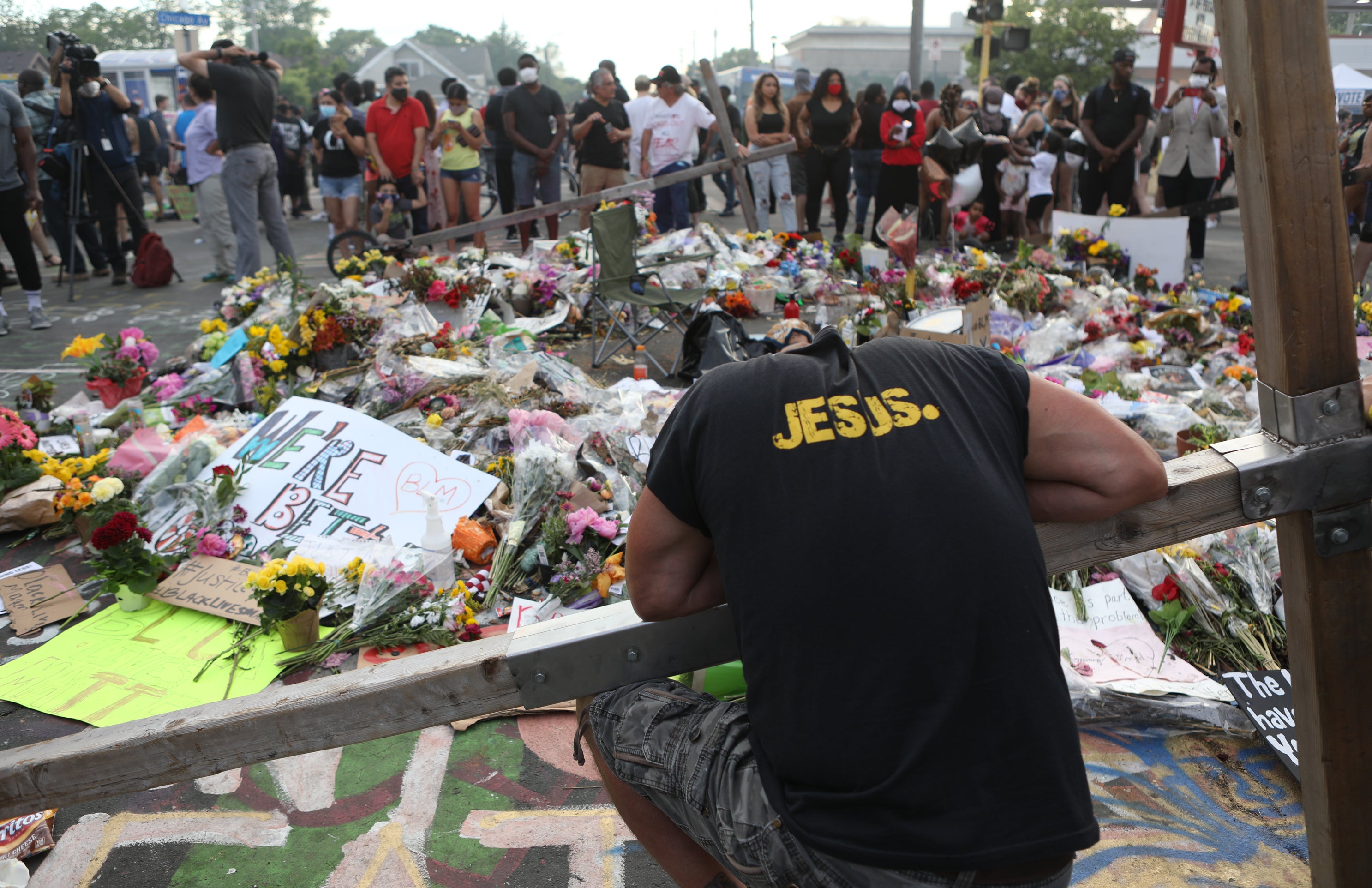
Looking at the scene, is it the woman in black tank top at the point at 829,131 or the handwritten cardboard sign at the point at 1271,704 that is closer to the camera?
the handwritten cardboard sign at the point at 1271,704

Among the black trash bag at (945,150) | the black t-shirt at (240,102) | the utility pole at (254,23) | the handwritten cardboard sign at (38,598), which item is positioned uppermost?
the utility pole at (254,23)

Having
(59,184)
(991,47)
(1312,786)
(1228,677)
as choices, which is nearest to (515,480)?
(1228,677)

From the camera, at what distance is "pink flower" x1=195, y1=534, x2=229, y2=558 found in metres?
3.71

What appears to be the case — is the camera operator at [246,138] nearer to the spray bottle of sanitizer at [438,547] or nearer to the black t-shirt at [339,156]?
the black t-shirt at [339,156]

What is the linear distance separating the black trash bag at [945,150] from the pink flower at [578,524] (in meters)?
6.73

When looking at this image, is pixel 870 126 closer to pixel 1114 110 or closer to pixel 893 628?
pixel 1114 110

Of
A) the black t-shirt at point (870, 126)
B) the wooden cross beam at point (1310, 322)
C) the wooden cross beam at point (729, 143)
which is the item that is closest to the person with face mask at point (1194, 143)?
the black t-shirt at point (870, 126)

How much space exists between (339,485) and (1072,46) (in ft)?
115

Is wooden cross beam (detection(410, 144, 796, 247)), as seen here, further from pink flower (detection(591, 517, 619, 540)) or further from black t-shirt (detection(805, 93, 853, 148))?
pink flower (detection(591, 517, 619, 540))

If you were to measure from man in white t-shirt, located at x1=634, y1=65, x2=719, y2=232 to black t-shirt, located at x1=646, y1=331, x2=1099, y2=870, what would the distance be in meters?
8.76

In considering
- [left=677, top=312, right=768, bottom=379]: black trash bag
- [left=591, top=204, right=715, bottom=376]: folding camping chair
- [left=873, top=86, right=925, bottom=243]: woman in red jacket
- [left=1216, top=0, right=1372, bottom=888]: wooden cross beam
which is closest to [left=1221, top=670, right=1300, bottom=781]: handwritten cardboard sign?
[left=1216, top=0, right=1372, bottom=888]: wooden cross beam

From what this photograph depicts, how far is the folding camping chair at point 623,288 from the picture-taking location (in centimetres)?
629

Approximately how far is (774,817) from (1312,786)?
3.31 ft

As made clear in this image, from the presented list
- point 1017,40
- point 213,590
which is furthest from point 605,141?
point 1017,40
